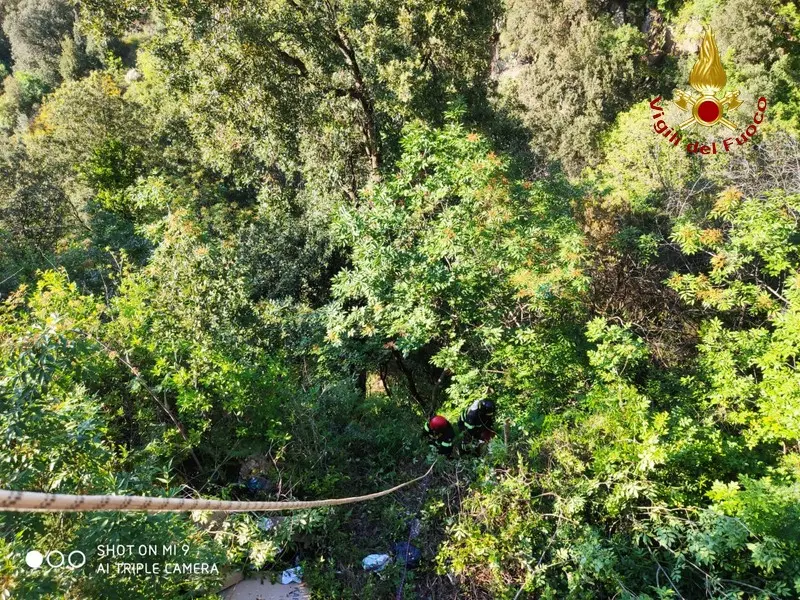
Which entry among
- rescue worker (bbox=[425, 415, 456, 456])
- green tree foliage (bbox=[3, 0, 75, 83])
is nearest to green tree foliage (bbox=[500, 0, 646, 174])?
rescue worker (bbox=[425, 415, 456, 456])

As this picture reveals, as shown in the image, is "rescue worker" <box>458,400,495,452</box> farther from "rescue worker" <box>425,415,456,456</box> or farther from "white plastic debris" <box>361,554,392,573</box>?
"white plastic debris" <box>361,554,392,573</box>

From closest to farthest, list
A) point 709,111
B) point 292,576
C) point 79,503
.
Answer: point 79,503
point 292,576
point 709,111

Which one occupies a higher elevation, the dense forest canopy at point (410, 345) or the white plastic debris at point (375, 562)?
the dense forest canopy at point (410, 345)

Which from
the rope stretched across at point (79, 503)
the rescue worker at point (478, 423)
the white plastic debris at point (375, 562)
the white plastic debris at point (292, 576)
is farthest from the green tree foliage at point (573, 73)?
the rope stretched across at point (79, 503)

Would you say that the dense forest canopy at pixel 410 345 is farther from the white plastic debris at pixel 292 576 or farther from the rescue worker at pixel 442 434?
the rescue worker at pixel 442 434

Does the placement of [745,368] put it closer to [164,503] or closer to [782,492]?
[782,492]

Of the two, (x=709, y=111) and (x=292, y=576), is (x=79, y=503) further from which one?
(x=709, y=111)

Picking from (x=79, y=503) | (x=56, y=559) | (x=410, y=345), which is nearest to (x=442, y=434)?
(x=410, y=345)
